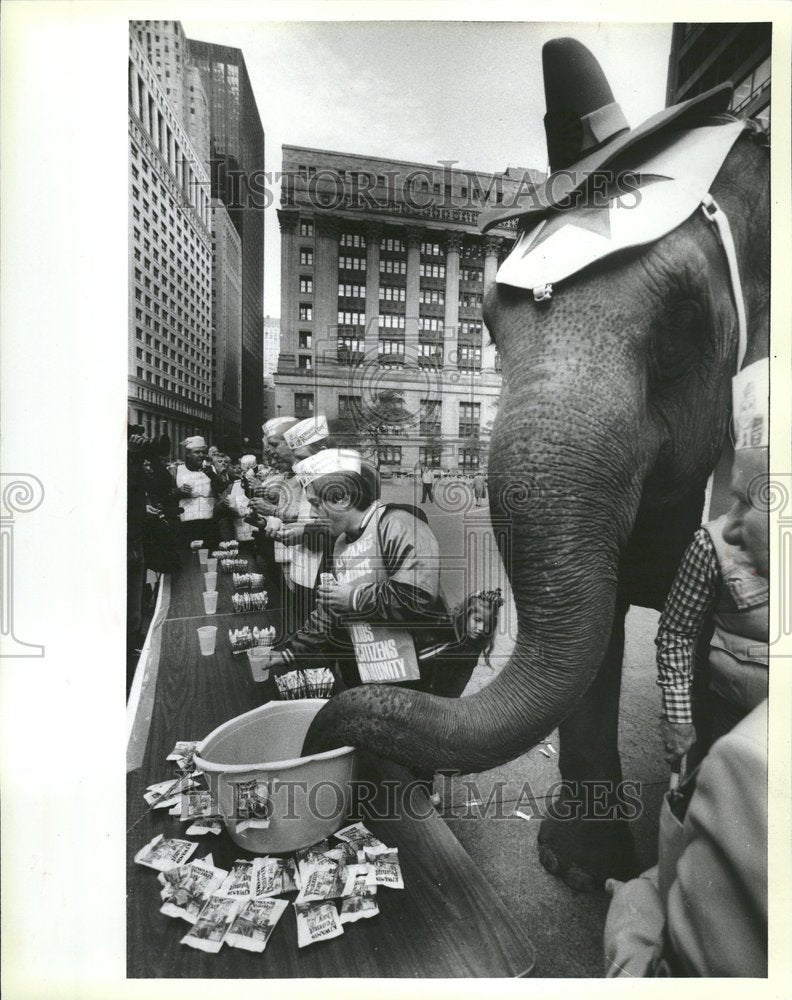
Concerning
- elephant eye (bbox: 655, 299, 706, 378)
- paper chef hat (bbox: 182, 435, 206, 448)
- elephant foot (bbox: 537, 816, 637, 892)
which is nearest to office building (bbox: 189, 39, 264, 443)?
paper chef hat (bbox: 182, 435, 206, 448)

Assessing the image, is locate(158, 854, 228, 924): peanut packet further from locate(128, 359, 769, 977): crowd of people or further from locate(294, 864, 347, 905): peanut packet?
locate(128, 359, 769, 977): crowd of people

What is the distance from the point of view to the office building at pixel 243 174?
1454 mm

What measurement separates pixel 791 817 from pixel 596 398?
1177 millimetres

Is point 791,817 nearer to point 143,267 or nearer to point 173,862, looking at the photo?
point 173,862

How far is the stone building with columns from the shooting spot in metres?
1.45

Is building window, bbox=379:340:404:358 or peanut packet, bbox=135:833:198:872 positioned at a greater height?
building window, bbox=379:340:404:358

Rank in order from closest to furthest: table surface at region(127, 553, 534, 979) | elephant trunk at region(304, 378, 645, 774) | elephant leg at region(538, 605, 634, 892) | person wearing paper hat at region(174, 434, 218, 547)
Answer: elephant trunk at region(304, 378, 645, 774) → table surface at region(127, 553, 534, 979) → elephant leg at region(538, 605, 634, 892) → person wearing paper hat at region(174, 434, 218, 547)

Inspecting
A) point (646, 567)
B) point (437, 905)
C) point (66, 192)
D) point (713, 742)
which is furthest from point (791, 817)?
point (66, 192)

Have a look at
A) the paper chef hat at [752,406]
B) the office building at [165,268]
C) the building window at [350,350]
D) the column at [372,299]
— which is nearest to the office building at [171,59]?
the office building at [165,268]

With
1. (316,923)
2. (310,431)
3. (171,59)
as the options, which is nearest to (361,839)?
(316,923)

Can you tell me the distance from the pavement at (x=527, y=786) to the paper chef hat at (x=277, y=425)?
0.29 meters

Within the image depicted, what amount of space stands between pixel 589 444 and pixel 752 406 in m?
0.50

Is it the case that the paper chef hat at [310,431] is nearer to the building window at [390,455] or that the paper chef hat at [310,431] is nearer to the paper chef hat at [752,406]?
the building window at [390,455]

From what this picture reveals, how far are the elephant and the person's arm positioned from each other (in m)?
0.19
